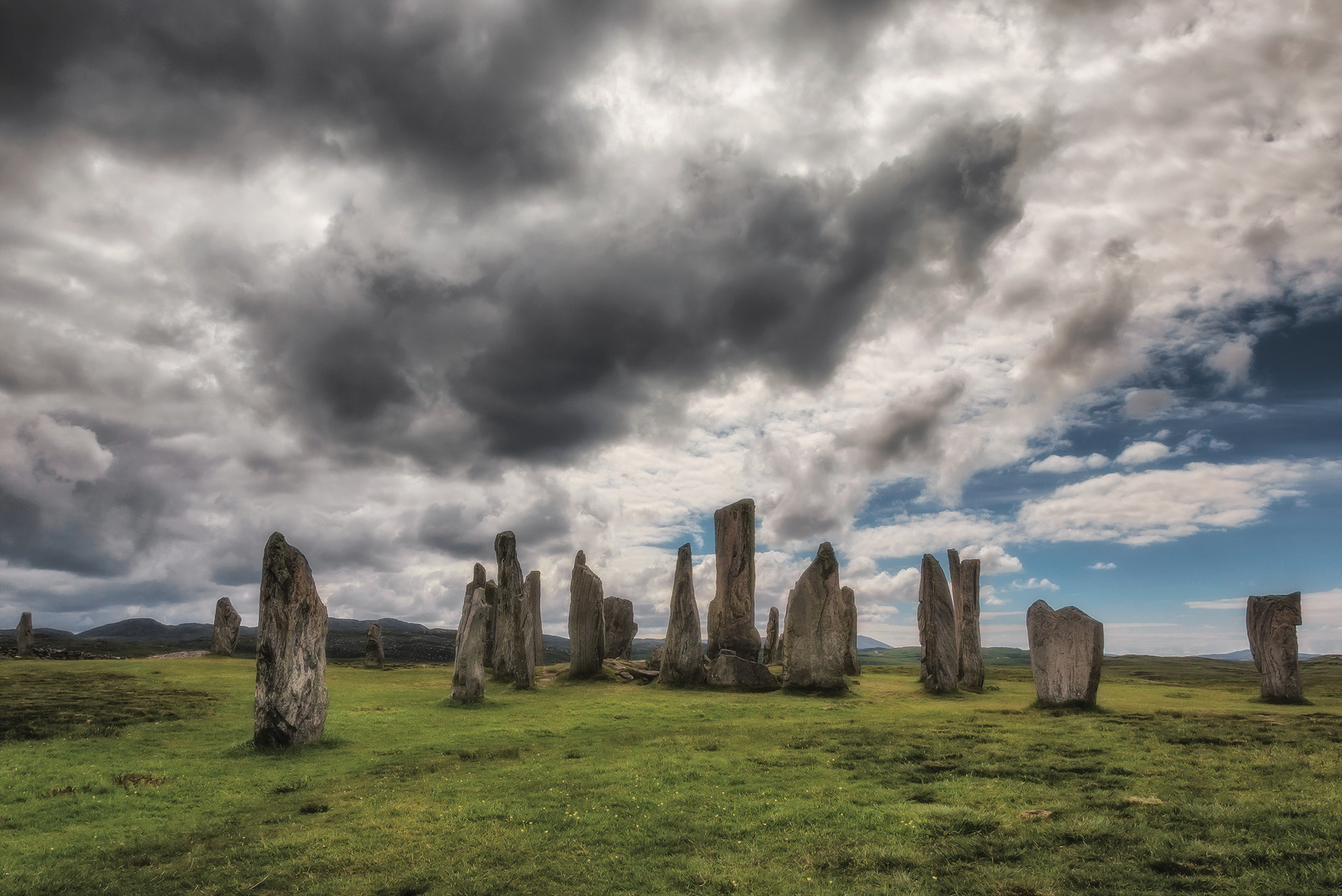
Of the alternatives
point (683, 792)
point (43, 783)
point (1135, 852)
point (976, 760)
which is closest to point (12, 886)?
point (43, 783)

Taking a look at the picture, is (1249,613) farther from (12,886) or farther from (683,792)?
(12,886)

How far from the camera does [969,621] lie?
102 ft

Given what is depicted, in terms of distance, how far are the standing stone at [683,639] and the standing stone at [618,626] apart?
10.9 metres

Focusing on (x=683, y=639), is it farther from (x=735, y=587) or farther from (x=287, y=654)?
(x=287, y=654)

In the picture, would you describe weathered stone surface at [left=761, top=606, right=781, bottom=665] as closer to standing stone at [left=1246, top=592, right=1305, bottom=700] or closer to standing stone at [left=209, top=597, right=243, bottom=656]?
standing stone at [left=1246, top=592, right=1305, bottom=700]

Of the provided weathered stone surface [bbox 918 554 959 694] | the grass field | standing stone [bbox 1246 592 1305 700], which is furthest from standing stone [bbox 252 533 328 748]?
standing stone [bbox 1246 592 1305 700]

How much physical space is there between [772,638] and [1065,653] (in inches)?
1095

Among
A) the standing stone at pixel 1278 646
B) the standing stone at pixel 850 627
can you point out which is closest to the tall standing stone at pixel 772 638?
the standing stone at pixel 850 627

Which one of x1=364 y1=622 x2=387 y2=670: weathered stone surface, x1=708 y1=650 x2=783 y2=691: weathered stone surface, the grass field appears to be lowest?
x1=364 y1=622 x2=387 y2=670: weathered stone surface

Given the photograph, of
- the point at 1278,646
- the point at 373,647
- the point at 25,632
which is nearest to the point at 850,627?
the point at 1278,646

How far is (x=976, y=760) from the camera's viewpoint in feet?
44.2

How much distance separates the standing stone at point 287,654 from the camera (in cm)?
1636

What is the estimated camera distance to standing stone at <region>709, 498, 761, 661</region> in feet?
109

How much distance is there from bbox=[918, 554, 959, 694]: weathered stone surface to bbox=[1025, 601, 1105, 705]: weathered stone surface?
6.43m
